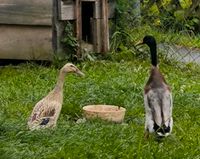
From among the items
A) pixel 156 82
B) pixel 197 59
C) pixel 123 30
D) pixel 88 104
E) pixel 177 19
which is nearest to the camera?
pixel 156 82

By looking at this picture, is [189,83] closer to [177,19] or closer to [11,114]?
[11,114]

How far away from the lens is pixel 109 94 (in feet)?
29.4

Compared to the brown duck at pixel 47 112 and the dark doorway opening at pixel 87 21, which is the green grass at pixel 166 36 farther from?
the brown duck at pixel 47 112

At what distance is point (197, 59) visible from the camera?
1380 cm

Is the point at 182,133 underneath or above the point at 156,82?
underneath

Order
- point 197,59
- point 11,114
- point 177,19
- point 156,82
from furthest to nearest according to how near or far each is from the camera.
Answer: point 177,19
point 197,59
point 11,114
point 156,82

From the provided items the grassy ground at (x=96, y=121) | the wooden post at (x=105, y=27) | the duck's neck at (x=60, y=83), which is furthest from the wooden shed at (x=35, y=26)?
the duck's neck at (x=60, y=83)

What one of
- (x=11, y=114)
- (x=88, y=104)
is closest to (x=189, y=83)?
(x=88, y=104)

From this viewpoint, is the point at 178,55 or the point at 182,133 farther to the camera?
the point at 178,55

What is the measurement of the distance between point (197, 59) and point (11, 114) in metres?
6.43

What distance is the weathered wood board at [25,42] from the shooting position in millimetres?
11367

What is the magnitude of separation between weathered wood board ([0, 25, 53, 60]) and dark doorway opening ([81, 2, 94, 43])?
1.16 m

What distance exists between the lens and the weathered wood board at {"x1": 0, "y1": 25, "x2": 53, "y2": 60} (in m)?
11.4

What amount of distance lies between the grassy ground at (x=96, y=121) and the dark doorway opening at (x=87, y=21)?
0.91m
